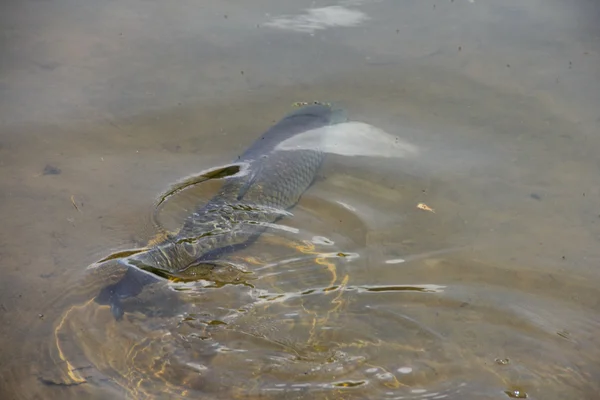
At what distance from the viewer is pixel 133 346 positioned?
9.74ft

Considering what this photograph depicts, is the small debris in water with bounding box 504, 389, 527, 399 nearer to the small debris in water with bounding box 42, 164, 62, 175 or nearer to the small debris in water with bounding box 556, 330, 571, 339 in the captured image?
the small debris in water with bounding box 556, 330, 571, 339

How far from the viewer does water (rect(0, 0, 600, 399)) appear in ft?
9.66

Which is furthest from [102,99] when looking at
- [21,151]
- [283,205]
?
[283,205]

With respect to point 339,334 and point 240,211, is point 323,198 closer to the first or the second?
point 240,211

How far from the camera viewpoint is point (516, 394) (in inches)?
112

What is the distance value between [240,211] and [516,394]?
64.9 inches

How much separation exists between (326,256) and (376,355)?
0.67m

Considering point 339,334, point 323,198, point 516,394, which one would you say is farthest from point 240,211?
point 516,394

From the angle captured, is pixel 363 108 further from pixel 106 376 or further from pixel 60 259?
pixel 106 376

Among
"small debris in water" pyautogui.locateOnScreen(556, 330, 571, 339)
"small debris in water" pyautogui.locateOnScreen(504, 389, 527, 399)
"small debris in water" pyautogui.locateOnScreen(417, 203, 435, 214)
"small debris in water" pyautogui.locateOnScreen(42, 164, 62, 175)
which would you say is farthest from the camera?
"small debris in water" pyautogui.locateOnScreen(42, 164, 62, 175)

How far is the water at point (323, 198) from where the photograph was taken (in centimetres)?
294

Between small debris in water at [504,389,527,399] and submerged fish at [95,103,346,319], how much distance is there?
1.49 m

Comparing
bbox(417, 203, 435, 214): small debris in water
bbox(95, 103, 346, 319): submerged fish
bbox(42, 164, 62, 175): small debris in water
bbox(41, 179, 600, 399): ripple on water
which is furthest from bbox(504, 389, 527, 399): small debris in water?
bbox(42, 164, 62, 175): small debris in water

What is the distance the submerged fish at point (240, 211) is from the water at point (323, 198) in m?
0.10
